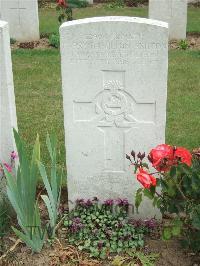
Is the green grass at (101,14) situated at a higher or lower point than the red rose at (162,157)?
higher

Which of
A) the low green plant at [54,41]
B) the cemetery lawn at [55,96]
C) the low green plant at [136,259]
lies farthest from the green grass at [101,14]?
the low green plant at [136,259]

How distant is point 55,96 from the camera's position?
270 inches

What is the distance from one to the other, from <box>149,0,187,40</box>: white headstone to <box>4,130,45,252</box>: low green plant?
6.32 m

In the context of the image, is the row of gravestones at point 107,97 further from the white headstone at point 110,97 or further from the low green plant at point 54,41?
the low green plant at point 54,41

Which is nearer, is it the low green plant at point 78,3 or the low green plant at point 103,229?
the low green plant at point 103,229

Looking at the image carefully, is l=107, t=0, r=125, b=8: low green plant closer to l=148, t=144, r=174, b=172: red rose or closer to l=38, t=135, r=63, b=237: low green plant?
l=38, t=135, r=63, b=237: low green plant

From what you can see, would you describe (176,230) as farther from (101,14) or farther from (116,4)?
(116,4)

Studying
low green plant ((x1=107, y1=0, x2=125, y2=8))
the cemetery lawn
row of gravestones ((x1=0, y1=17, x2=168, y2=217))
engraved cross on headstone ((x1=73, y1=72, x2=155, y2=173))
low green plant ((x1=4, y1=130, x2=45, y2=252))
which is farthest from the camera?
low green plant ((x1=107, y1=0, x2=125, y2=8))

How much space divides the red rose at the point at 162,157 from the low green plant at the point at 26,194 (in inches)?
31.8

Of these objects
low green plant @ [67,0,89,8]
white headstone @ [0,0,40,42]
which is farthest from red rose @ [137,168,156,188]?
low green plant @ [67,0,89,8]

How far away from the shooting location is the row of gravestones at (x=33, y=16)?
9070 millimetres

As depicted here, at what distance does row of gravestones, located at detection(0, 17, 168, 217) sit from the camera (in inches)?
138

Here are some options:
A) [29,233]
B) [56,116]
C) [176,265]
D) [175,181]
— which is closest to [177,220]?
[175,181]

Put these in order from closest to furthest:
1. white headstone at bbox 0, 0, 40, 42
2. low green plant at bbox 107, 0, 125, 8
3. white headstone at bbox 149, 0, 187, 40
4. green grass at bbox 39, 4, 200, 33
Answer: white headstone at bbox 0, 0, 40, 42 → white headstone at bbox 149, 0, 187, 40 → green grass at bbox 39, 4, 200, 33 → low green plant at bbox 107, 0, 125, 8
